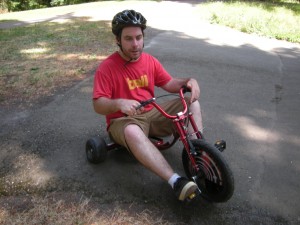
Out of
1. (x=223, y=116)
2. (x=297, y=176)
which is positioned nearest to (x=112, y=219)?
(x=297, y=176)

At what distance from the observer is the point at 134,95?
3033mm

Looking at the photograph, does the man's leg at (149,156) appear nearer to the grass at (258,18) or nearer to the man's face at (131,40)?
the man's face at (131,40)

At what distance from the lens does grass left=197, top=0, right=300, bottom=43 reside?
29.6 ft

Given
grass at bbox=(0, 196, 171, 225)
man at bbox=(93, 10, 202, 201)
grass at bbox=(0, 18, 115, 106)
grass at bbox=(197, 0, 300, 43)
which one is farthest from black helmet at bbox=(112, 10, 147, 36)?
grass at bbox=(197, 0, 300, 43)

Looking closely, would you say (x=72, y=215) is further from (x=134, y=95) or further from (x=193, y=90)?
(x=193, y=90)

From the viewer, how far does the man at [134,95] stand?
2.64m

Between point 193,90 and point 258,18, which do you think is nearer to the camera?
point 193,90

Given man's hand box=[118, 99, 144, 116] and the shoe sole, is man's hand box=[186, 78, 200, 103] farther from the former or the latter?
the shoe sole

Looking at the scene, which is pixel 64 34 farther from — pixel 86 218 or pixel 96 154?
pixel 86 218

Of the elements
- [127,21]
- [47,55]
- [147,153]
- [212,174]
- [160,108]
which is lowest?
[47,55]

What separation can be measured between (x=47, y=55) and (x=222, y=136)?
4.24m

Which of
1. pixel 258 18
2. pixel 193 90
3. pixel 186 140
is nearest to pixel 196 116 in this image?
pixel 193 90

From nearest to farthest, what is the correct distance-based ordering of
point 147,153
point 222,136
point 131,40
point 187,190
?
point 187,190, point 147,153, point 131,40, point 222,136

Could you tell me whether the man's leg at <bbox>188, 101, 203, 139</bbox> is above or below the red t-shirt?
below
